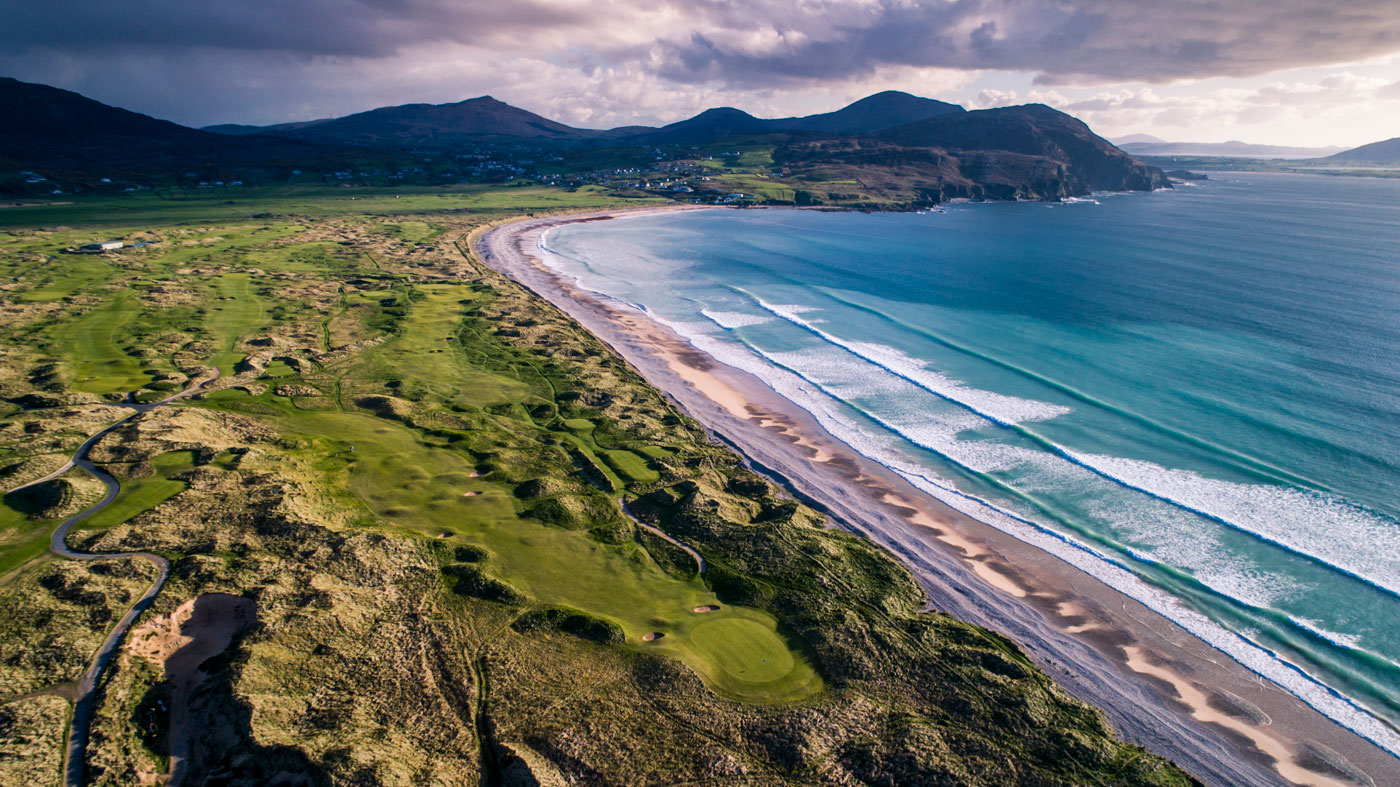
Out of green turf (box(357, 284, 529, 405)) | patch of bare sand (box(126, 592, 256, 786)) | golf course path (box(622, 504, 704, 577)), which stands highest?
green turf (box(357, 284, 529, 405))

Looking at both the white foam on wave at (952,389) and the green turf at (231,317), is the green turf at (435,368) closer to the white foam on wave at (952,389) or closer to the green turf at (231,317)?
the green turf at (231,317)

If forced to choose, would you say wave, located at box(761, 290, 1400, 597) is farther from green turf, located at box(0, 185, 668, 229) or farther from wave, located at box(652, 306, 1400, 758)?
green turf, located at box(0, 185, 668, 229)

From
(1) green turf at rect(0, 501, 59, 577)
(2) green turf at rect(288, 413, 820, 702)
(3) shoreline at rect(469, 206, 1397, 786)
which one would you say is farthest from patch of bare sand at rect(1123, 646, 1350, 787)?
(1) green turf at rect(0, 501, 59, 577)

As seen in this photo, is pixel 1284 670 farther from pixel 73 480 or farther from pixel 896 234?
pixel 896 234

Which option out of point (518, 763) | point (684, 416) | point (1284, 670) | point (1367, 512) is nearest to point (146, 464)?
point (518, 763)

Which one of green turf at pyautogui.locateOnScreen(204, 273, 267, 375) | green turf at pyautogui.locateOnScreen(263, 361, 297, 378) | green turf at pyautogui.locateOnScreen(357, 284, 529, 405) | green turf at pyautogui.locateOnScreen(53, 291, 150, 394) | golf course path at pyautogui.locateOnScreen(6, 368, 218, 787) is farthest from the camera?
green turf at pyautogui.locateOnScreen(204, 273, 267, 375)

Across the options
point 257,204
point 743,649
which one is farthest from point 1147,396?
point 257,204

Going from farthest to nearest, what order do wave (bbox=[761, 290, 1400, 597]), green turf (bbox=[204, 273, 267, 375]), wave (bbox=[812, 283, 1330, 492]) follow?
green turf (bbox=[204, 273, 267, 375]), wave (bbox=[812, 283, 1330, 492]), wave (bbox=[761, 290, 1400, 597])
